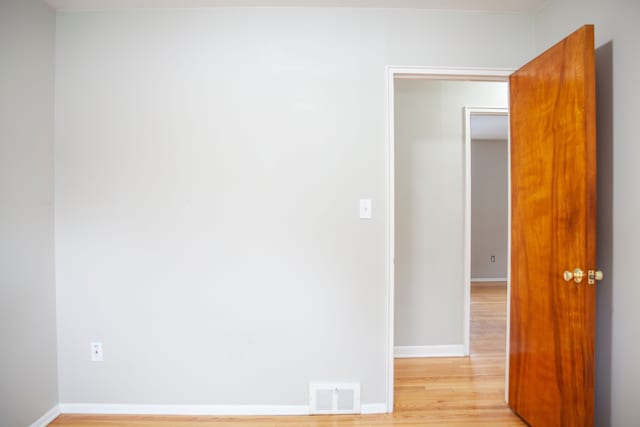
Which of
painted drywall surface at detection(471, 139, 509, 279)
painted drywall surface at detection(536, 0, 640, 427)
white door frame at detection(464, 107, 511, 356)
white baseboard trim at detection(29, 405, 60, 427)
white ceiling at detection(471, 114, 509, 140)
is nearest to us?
painted drywall surface at detection(536, 0, 640, 427)

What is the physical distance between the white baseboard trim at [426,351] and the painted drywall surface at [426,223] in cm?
3

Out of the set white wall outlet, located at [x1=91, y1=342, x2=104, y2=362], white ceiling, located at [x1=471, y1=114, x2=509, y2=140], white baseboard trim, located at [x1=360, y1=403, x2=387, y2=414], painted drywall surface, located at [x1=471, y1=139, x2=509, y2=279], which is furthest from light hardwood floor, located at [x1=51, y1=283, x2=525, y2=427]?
painted drywall surface, located at [x1=471, y1=139, x2=509, y2=279]

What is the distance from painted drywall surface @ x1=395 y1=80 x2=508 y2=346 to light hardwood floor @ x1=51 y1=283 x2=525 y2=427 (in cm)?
24

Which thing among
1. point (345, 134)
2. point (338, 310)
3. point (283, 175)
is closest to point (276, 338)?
point (338, 310)

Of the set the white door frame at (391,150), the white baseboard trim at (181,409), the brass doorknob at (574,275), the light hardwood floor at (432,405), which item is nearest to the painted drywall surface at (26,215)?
the white baseboard trim at (181,409)

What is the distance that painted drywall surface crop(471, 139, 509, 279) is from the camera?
16.9 feet

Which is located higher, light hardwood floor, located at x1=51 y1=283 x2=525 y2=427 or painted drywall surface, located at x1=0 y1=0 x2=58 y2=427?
painted drywall surface, located at x1=0 y1=0 x2=58 y2=427

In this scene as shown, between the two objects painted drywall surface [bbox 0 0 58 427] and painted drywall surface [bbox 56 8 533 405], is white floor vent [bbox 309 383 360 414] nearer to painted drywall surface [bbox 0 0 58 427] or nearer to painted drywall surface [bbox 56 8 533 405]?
painted drywall surface [bbox 56 8 533 405]

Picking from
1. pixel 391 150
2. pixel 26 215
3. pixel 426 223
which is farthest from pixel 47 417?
pixel 426 223

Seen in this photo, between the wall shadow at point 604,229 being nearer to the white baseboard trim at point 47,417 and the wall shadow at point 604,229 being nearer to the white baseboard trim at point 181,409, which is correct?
the white baseboard trim at point 181,409

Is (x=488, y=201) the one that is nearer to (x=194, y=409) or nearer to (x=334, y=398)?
(x=334, y=398)

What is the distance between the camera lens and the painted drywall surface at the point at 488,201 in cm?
516

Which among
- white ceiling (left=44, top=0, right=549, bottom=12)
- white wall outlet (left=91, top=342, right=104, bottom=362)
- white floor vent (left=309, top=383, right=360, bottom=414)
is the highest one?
white ceiling (left=44, top=0, right=549, bottom=12)

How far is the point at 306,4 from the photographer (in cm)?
170
